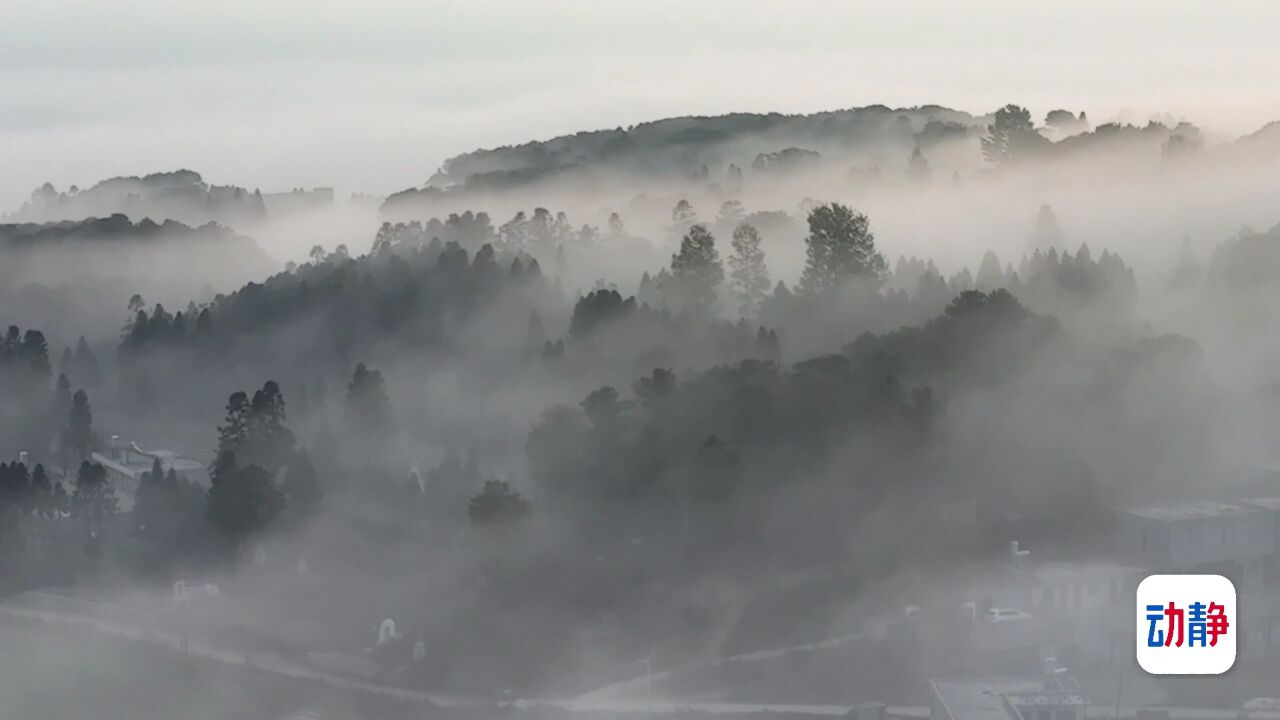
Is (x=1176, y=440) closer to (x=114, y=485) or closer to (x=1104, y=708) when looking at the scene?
(x=1104, y=708)

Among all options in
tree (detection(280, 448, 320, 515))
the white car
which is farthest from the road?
tree (detection(280, 448, 320, 515))

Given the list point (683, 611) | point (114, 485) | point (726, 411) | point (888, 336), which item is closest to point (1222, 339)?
point (888, 336)

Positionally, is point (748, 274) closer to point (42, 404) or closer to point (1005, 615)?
point (1005, 615)

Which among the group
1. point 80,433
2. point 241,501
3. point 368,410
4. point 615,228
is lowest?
point 241,501

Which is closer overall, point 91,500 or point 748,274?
point 91,500

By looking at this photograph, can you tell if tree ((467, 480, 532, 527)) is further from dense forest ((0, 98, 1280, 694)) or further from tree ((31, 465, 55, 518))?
tree ((31, 465, 55, 518))

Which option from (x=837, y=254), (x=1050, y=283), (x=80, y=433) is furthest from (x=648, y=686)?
(x=80, y=433)

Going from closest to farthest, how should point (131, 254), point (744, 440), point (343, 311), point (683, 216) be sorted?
point (744, 440), point (343, 311), point (683, 216), point (131, 254)

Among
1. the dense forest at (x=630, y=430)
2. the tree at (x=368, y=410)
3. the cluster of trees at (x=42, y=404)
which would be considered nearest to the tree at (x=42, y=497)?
the dense forest at (x=630, y=430)
